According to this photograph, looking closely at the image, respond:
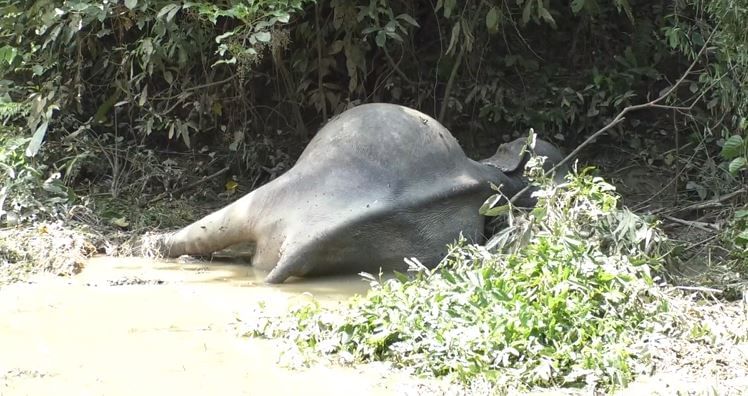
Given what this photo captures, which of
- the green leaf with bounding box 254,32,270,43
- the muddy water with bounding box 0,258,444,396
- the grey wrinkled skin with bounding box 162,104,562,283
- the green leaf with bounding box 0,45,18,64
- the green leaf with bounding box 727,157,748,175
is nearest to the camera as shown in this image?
the muddy water with bounding box 0,258,444,396

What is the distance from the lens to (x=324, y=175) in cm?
459

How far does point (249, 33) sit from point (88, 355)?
255 centimetres

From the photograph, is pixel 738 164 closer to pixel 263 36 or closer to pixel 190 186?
pixel 263 36

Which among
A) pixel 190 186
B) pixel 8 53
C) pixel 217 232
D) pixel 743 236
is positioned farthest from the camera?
pixel 190 186

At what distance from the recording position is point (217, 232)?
4.75m

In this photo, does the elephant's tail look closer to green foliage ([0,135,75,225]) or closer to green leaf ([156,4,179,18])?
green foliage ([0,135,75,225])

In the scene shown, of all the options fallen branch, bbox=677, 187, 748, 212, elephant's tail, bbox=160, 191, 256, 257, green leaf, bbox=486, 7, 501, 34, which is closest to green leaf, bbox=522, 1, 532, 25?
green leaf, bbox=486, 7, 501, 34

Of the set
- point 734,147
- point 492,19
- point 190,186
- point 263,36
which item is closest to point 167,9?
point 263,36

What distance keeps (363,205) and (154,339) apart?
1.46 metres

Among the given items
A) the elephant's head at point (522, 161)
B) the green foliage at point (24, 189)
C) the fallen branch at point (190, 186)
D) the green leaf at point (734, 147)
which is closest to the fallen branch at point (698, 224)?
the green leaf at point (734, 147)

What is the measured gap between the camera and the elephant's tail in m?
4.68

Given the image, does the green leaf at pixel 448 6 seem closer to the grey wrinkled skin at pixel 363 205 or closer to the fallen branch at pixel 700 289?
the grey wrinkled skin at pixel 363 205

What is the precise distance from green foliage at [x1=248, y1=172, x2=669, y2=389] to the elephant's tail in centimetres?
132

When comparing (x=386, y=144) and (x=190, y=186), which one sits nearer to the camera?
(x=386, y=144)
